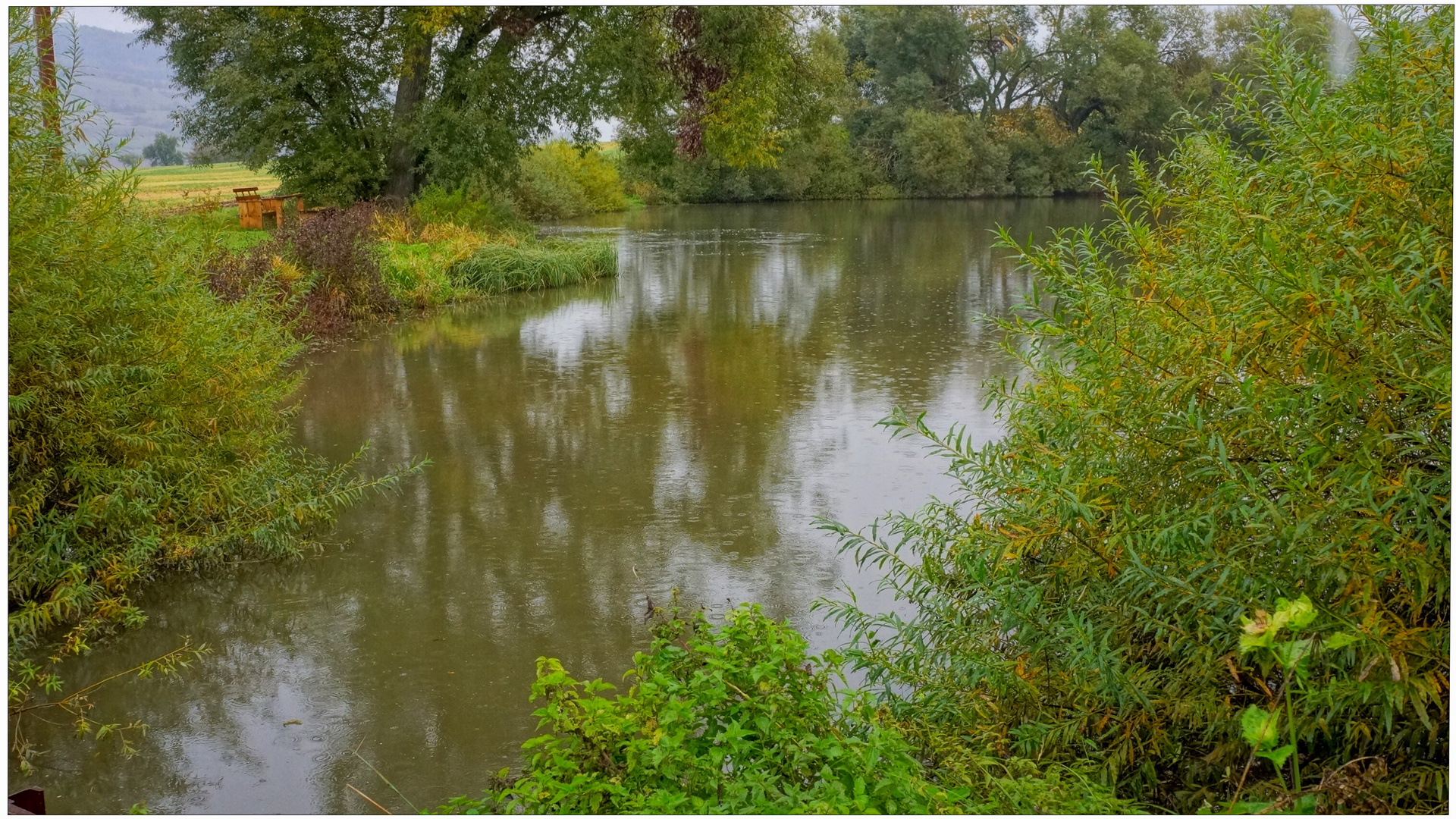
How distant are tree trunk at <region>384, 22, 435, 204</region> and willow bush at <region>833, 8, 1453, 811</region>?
17.8 metres

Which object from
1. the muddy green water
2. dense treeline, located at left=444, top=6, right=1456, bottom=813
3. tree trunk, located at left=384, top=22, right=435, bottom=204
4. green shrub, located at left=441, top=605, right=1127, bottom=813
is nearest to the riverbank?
the muddy green water

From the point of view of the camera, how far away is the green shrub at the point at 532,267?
711 inches

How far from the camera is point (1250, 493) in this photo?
3.16 m

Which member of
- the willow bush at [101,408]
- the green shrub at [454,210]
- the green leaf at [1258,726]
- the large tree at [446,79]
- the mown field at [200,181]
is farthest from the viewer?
the green shrub at [454,210]

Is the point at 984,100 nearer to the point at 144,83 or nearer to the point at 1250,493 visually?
the point at 144,83

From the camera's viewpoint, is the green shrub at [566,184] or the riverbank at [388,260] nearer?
the riverbank at [388,260]

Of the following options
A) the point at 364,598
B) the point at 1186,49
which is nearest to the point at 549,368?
the point at 364,598

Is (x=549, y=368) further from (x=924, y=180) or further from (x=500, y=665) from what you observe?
(x=924, y=180)

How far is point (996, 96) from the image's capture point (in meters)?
42.3

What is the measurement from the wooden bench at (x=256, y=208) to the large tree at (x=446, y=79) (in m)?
0.65

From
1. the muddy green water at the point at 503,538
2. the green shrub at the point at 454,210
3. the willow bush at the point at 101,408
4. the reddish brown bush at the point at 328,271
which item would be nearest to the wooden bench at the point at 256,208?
the green shrub at the point at 454,210

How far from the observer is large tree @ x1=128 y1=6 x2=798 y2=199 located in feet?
63.1

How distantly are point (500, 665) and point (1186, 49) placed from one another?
3594 centimetres

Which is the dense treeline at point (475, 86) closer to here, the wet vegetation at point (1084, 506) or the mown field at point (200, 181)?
the mown field at point (200, 181)
